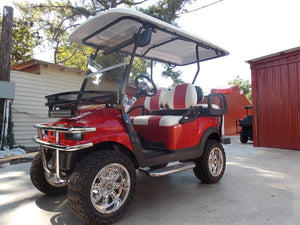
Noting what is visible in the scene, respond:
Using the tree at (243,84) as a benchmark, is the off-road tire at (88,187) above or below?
below

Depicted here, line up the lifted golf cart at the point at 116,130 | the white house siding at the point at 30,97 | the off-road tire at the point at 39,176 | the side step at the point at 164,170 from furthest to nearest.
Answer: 1. the white house siding at the point at 30,97
2. the off-road tire at the point at 39,176
3. the side step at the point at 164,170
4. the lifted golf cart at the point at 116,130

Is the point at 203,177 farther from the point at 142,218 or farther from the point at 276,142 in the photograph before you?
the point at 276,142

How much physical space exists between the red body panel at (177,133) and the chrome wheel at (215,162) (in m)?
0.43

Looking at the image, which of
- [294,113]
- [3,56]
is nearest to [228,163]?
[294,113]

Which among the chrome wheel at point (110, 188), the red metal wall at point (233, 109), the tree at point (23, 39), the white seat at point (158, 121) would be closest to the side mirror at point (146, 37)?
the white seat at point (158, 121)

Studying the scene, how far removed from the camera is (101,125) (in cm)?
230

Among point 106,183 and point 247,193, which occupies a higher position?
point 106,183

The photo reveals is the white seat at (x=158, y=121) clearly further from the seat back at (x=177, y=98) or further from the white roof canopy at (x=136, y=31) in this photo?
the white roof canopy at (x=136, y=31)

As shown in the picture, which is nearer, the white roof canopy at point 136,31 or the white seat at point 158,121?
the white roof canopy at point 136,31

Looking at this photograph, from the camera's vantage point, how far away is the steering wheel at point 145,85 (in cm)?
300

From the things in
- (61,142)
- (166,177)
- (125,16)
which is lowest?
(166,177)

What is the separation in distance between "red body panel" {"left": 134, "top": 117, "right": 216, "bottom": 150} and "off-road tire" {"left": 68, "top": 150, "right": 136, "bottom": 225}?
0.98 metres

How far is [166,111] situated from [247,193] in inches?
72.7

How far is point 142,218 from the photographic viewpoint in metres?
2.33
